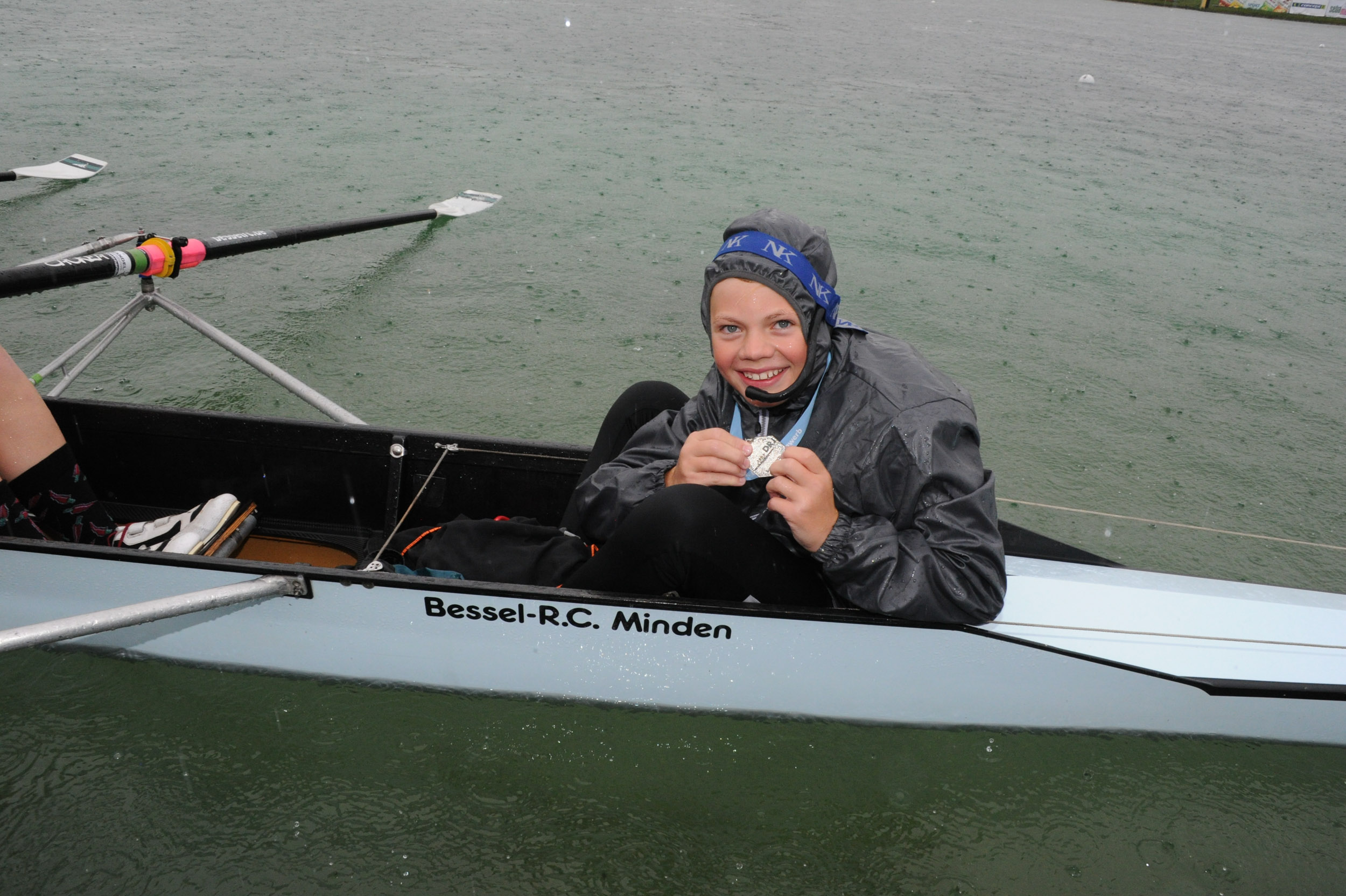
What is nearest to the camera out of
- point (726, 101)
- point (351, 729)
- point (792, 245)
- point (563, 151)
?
point (792, 245)

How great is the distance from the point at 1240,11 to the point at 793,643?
35666 millimetres

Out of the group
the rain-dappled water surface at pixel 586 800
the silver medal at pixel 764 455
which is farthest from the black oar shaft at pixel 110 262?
the silver medal at pixel 764 455

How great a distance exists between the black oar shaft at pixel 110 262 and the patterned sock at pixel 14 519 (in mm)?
695

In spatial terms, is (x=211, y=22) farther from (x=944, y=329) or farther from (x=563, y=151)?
(x=944, y=329)

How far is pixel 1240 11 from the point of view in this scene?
28.8 meters

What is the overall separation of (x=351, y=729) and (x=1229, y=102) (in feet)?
43.5

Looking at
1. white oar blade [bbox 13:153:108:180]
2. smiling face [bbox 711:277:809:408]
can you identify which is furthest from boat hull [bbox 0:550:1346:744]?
white oar blade [bbox 13:153:108:180]

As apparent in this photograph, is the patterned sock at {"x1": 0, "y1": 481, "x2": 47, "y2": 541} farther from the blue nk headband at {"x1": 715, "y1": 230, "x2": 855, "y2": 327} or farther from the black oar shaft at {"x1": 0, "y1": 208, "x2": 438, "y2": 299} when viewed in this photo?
the blue nk headband at {"x1": 715, "y1": 230, "x2": 855, "y2": 327}

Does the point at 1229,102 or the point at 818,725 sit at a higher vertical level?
the point at 1229,102

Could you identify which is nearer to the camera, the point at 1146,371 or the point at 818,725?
the point at 818,725

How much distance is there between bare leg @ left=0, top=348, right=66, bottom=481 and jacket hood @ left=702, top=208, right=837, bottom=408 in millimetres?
1872

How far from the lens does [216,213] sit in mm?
5609

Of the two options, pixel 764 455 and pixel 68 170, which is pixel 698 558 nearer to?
pixel 764 455

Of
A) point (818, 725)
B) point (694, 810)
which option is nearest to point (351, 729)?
point (694, 810)
